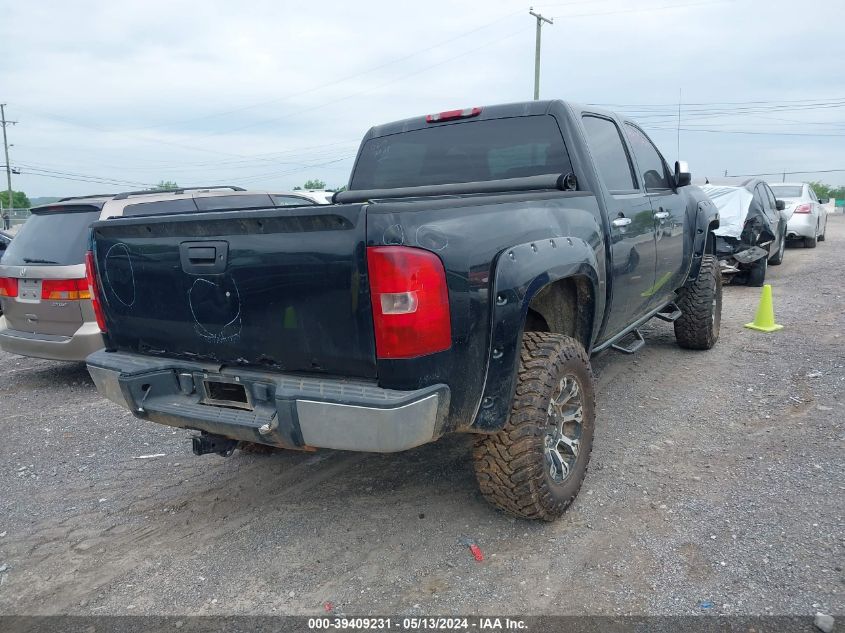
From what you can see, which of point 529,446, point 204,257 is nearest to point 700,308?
point 529,446

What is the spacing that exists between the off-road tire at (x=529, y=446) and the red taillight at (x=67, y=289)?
419cm

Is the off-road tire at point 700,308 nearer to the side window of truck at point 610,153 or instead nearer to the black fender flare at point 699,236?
the black fender flare at point 699,236

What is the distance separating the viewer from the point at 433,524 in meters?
3.29

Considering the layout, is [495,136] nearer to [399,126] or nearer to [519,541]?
A: [399,126]

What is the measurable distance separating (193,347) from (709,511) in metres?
2.62

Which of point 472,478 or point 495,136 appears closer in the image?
point 472,478

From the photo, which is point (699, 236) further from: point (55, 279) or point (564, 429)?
point (55, 279)

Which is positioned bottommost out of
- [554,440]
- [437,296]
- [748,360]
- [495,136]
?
[748,360]

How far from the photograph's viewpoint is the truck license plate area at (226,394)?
2885 millimetres

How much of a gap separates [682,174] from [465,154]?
2023mm

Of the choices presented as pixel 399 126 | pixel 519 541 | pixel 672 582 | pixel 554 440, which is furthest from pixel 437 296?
pixel 399 126

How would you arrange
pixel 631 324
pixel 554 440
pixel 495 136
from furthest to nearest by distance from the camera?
pixel 631 324
pixel 495 136
pixel 554 440

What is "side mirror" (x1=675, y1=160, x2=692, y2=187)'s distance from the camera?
5.14 m

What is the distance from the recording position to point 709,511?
129 inches
